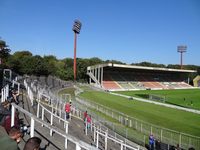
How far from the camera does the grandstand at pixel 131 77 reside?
61500mm

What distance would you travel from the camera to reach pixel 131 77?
230 ft

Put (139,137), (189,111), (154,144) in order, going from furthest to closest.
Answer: (189,111) < (139,137) < (154,144)

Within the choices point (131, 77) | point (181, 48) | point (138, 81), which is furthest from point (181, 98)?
point (181, 48)

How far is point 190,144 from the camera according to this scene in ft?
44.2

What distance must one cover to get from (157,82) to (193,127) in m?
52.5

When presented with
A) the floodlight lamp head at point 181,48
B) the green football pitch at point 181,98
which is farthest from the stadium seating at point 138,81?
the floodlight lamp head at point 181,48

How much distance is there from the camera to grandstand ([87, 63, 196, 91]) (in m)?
61.5

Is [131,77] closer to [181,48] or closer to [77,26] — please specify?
[77,26]

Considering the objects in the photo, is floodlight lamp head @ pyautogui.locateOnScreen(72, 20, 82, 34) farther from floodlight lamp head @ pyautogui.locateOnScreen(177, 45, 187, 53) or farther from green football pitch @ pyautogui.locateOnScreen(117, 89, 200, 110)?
floodlight lamp head @ pyautogui.locateOnScreen(177, 45, 187, 53)

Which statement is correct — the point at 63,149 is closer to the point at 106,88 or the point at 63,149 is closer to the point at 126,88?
the point at 106,88

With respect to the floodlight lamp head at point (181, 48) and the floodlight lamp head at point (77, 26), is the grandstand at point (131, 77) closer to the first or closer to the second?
the floodlight lamp head at point (77, 26)

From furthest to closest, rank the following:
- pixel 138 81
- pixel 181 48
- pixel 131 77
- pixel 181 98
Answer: pixel 181 48, pixel 131 77, pixel 138 81, pixel 181 98

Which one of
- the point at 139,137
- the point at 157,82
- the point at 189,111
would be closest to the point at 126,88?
the point at 157,82

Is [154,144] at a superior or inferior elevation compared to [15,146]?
inferior
